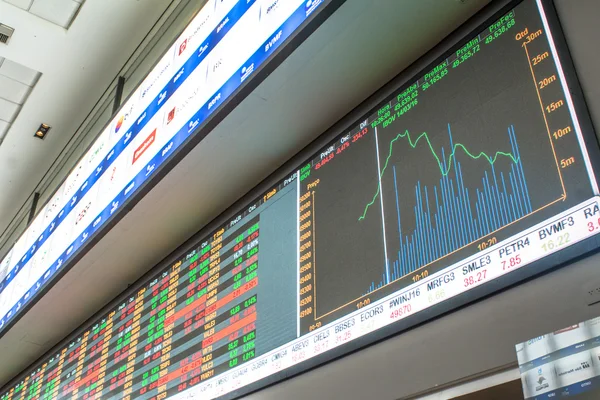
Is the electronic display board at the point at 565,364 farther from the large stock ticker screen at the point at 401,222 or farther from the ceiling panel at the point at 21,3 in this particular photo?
the ceiling panel at the point at 21,3

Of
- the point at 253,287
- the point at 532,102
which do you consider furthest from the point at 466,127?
the point at 253,287

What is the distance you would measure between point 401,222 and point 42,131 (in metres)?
2.83

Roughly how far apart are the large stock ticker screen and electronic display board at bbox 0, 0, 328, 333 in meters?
0.38

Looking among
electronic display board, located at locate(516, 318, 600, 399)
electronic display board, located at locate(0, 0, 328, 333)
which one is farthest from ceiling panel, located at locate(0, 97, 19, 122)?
electronic display board, located at locate(516, 318, 600, 399)

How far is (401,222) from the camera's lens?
162 centimetres

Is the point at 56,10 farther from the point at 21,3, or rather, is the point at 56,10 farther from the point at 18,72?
the point at 18,72

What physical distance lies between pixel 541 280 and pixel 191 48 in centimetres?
184

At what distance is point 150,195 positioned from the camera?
101 inches

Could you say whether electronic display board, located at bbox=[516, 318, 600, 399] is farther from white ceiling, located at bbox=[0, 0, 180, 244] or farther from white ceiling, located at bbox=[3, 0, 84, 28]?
white ceiling, located at bbox=[3, 0, 84, 28]

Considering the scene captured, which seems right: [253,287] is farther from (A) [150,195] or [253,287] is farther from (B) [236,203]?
(A) [150,195]

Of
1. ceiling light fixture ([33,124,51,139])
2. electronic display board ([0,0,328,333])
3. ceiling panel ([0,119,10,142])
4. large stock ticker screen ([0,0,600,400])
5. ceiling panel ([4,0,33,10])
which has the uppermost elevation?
ceiling panel ([4,0,33,10])

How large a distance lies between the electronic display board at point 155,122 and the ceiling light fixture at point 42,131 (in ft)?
1.32

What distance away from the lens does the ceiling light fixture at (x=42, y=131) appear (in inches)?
145

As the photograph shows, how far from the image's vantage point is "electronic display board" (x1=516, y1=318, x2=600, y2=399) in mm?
1018
